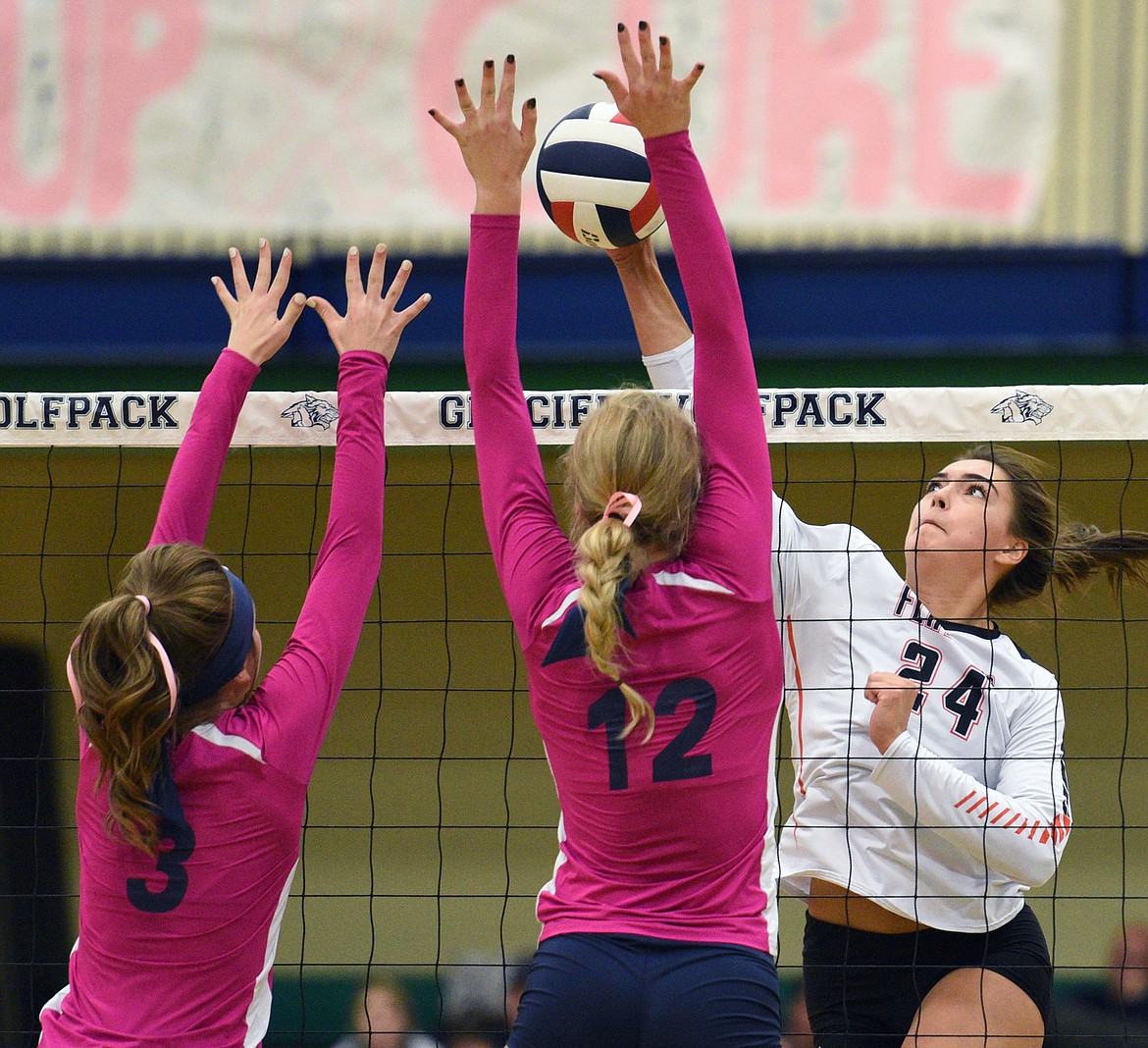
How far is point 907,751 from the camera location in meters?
2.79

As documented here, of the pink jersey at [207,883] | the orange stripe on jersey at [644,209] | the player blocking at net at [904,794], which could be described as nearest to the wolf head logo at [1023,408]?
the player blocking at net at [904,794]

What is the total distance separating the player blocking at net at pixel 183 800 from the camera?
2.15 metres

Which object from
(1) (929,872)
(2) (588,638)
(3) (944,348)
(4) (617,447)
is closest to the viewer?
(2) (588,638)

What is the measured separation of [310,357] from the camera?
633 cm

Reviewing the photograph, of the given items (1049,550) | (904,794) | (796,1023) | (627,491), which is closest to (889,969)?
(904,794)

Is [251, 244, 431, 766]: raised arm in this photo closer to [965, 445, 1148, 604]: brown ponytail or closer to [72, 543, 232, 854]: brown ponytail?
[72, 543, 232, 854]: brown ponytail

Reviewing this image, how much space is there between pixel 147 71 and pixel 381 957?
14.4 feet

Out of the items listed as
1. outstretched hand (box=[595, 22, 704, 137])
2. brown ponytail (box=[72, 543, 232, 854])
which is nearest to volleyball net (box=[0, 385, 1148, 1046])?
outstretched hand (box=[595, 22, 704, 137])

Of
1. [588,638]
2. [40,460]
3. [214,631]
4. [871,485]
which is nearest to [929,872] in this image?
[588,638]

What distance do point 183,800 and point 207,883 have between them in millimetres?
135

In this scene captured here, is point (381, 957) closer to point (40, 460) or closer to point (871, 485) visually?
point (40, 460)

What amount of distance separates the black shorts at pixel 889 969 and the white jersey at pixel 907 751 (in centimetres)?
A: 7

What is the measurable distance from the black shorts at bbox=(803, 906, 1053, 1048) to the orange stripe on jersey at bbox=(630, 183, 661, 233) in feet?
5.48

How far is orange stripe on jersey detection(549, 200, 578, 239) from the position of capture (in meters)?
3.27
